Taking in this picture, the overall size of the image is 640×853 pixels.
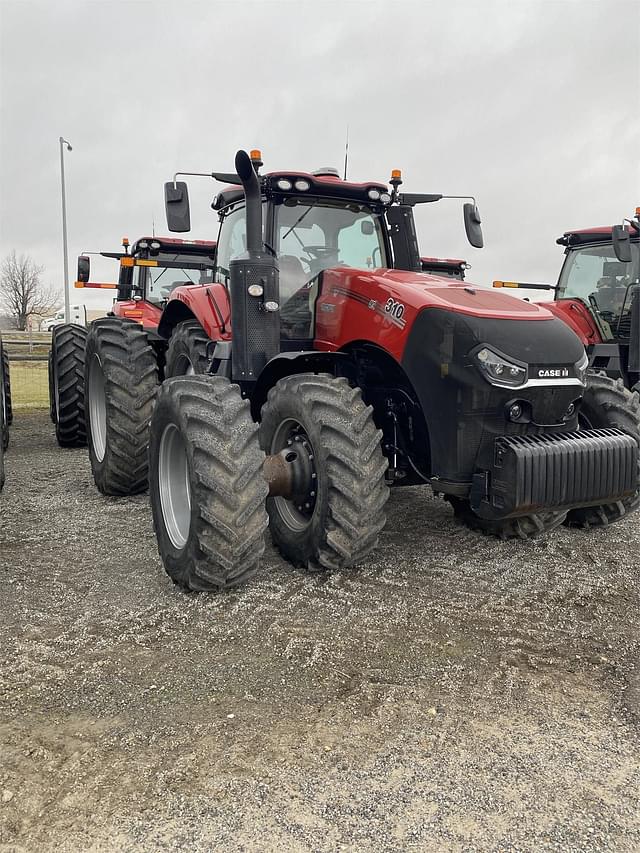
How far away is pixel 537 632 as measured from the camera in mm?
3469

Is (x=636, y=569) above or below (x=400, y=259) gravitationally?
below

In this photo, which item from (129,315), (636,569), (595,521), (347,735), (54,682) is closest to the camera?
(347,735)

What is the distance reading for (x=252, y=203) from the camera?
13.8 feet

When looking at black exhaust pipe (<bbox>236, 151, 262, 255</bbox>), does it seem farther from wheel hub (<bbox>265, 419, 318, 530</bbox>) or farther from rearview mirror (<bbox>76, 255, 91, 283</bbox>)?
rearview mirror (<bbox>76, 255, 91, 283</bbox>)

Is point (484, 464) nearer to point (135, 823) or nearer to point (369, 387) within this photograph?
point (369, 387)

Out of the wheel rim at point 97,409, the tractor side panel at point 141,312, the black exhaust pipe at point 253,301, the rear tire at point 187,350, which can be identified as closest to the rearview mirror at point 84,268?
the tractor side panel at point 141,312

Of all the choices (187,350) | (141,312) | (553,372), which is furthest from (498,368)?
(141,312)

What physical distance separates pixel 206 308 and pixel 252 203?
1308mm

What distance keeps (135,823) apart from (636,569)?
342 cm

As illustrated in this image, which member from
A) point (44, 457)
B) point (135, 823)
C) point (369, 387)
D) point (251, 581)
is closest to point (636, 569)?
point (369, 387)

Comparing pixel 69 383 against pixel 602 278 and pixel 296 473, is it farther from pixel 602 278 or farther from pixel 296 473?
pixel 602 278

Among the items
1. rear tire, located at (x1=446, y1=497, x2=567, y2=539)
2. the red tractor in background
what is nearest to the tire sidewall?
rear tire, located at (x1=446, y1=497, x2=567, y2=539)

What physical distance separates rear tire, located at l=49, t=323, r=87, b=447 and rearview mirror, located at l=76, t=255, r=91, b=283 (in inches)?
40.0

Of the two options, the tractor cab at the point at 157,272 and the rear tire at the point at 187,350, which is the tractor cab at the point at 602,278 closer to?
the tractor cab at the point at 157,272
